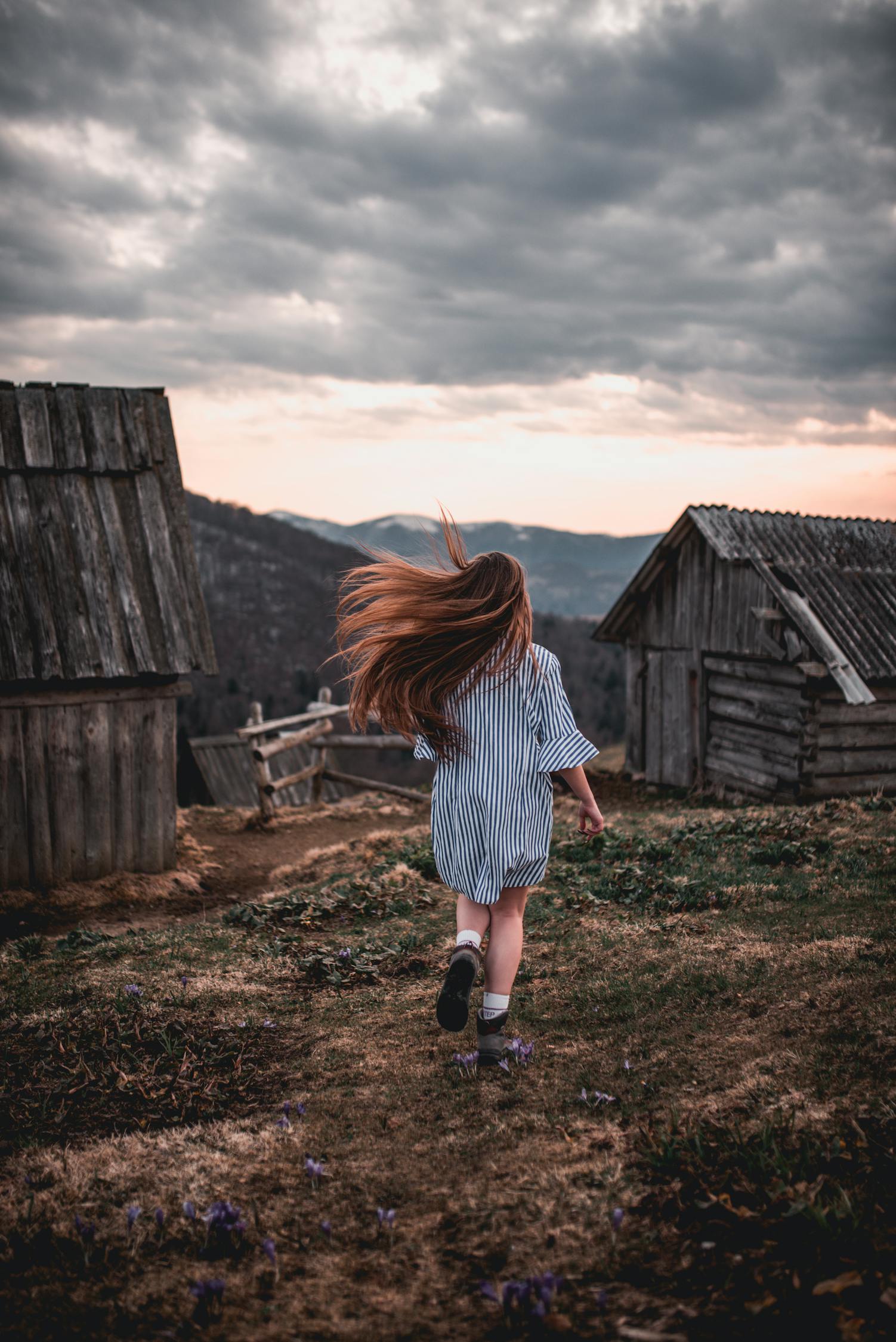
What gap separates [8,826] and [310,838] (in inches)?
183

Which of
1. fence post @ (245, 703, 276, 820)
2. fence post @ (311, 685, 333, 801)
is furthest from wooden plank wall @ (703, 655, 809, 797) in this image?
fence post @ (245, 703, 276, 820)

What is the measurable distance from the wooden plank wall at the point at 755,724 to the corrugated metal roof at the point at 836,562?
3.71ft

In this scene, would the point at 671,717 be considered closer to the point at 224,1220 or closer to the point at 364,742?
the point at 364,742

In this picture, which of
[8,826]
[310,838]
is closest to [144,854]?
[8,826]

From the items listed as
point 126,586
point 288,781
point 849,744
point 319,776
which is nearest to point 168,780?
point 126,586

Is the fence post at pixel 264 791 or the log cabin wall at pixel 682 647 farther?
the log cabin wall at pixel 682 647

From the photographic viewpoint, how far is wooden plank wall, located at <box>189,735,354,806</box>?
2450cm

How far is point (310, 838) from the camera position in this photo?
12820 mm

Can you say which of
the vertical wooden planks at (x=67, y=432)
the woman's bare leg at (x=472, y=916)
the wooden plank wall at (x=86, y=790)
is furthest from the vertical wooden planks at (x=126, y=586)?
the woman's bare leg at (x=472, y=916)

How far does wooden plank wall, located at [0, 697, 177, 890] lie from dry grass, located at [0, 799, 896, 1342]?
10.8ft

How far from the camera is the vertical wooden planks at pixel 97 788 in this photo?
9.56 meters

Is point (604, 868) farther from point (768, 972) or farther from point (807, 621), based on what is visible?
point (807, 621)

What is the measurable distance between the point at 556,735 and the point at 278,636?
270 feet

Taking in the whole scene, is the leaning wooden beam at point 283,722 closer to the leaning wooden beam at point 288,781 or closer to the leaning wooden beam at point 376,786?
the leaning wooden beam at point 288,781
